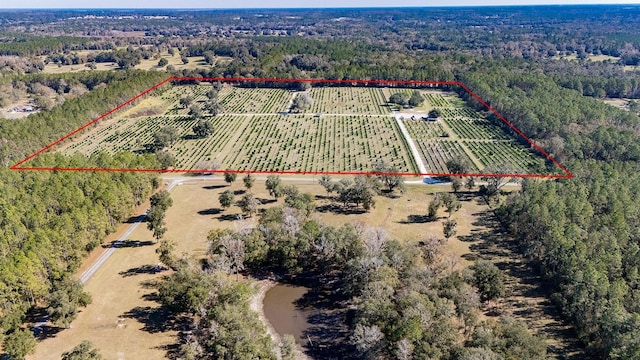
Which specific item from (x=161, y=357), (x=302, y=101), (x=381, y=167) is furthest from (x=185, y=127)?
(x=161, y=357)

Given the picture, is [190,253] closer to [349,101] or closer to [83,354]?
[83,354]

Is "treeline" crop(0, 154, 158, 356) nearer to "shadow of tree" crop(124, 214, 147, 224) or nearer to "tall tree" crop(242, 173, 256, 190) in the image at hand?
"shadow of tree" crop(124, 214, 147, 224)

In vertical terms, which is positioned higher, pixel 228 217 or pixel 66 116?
pixel 66 116

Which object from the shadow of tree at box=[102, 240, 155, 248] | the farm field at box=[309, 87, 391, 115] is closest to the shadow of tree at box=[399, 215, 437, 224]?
the shadow of tree at box=[102, 240, 155, 248]

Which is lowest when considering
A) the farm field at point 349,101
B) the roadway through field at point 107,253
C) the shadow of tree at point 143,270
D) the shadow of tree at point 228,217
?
the shadow of tree at point 143,270

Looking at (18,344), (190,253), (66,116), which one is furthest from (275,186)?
(66,116)

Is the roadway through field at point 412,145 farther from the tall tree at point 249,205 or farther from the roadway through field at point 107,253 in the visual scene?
the roadway through field at point 107,253

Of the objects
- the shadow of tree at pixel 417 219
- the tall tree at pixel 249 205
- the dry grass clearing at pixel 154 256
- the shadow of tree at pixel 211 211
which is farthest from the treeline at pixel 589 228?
the shadow of tree at pixel 211 211
